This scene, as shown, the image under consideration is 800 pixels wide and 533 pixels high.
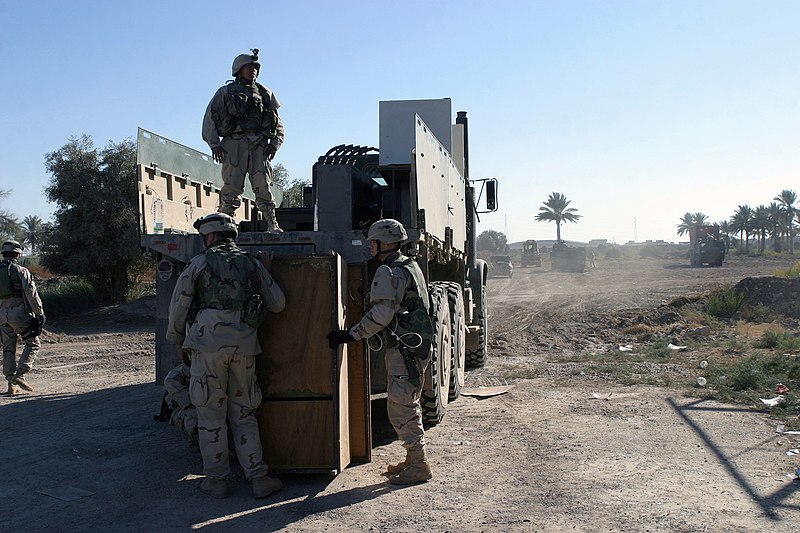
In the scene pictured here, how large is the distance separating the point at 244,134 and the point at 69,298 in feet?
49.8

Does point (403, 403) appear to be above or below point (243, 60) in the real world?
below

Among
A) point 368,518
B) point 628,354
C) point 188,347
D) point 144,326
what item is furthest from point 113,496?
point 144,326

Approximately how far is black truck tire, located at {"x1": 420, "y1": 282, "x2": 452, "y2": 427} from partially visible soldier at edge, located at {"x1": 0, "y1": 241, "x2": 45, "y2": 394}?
5167mm

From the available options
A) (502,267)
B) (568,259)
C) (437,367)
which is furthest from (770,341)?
(568,259)

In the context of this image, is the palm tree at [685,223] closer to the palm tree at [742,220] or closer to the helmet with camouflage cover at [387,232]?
the palm tree at [742,220]

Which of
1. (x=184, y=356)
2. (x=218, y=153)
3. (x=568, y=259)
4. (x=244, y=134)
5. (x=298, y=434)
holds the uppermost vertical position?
(x=244, y=134)

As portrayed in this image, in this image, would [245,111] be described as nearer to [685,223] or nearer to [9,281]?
[9,281]

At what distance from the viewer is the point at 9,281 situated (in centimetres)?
939

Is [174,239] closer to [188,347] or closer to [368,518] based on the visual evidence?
[188,347]

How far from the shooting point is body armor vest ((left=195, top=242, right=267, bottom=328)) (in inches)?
198

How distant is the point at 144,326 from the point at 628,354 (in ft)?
36.4

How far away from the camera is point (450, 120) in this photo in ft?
33.0

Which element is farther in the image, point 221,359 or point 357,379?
point 357,379

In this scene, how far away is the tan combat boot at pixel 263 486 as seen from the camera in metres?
5.09
